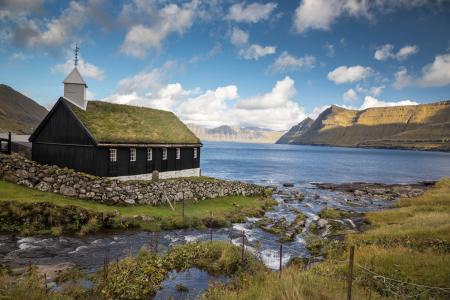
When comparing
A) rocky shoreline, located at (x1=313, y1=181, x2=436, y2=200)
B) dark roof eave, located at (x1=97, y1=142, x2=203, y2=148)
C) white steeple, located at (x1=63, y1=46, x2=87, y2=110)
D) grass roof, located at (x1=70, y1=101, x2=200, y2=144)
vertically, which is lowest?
rocky shoreline, located at (x1=313, y1=181, x2=436, y2=200)

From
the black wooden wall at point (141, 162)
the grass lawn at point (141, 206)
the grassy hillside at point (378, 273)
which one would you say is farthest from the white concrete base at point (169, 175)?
the grassy hillside at point (378, 273)

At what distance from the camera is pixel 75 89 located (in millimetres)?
35688

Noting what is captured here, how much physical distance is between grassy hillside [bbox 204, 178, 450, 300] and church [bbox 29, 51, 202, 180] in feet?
73.3

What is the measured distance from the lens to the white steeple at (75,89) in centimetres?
3554

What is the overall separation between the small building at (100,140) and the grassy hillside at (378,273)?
2238 cm

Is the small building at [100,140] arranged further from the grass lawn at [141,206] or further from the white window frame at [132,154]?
the grass lawn at [141,206]

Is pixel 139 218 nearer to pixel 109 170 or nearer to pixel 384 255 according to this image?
pixel 109 170

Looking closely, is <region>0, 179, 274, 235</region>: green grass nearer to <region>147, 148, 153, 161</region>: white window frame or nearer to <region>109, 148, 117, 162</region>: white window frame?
<region>109, 148, 117, 162</region>: white window frame

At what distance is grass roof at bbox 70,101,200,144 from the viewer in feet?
111

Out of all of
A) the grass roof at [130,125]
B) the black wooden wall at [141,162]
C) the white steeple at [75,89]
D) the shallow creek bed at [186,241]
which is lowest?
the shallow creek bed at [186,241]

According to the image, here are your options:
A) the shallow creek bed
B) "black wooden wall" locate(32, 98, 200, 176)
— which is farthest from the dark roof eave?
the shallow creek bed

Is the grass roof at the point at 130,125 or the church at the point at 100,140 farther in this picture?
the grass roof at the point at 130,125

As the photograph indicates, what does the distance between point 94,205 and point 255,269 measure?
55.2ft

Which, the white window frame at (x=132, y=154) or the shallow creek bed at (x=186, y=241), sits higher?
the white window frame at (x=132, y=154)
